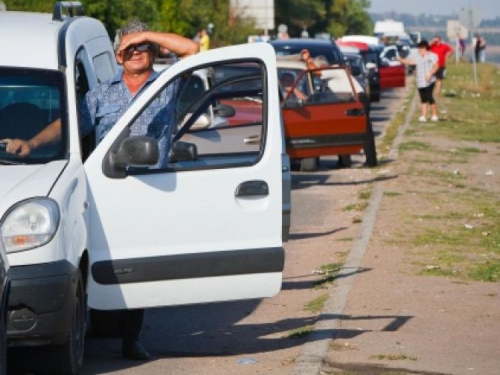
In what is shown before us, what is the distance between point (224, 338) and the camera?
9.20m

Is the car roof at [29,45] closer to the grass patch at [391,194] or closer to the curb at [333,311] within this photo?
the curb at [333,311]

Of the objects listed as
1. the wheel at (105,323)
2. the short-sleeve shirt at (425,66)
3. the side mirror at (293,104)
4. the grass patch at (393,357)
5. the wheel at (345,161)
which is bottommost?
the short-sleeve shirt at (425,66)

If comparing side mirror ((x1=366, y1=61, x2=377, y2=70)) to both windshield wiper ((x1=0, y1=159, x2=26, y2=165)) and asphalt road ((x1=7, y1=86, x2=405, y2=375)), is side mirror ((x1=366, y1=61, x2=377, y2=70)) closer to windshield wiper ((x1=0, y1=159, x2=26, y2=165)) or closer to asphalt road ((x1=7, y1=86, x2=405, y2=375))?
asphalt road ((x1=7, y1=86, x2=405, y2=375))

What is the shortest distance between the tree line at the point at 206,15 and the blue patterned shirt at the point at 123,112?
1582cm

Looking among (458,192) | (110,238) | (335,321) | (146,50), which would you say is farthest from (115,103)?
(458,192)

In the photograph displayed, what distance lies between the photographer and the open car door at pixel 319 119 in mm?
19672

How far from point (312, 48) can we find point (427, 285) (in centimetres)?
1506

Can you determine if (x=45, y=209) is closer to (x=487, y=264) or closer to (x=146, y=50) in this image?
(x=146, y=50)

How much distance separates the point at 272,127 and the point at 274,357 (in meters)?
1.46

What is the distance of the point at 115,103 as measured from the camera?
26.9ft

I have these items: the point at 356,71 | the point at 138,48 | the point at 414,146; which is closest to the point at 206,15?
the point at 356,71

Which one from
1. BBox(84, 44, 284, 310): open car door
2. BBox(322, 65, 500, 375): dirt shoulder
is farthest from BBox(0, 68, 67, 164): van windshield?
BBox(322, 65, 500, 375): dirt shoulder

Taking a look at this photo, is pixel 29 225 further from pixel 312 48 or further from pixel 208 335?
pixel 312 48

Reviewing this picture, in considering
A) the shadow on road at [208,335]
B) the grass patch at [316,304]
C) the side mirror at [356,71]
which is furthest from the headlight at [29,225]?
the side mirror at [356,71]
